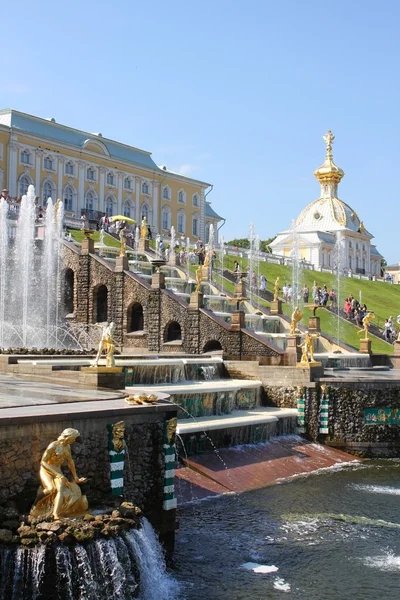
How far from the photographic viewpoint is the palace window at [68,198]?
67.5 metres

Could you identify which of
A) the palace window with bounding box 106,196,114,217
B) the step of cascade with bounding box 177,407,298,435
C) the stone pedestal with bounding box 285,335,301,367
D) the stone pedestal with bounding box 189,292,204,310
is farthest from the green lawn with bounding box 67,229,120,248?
the step of cascade with bounding box 177,407,298,435

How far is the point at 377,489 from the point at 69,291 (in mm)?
20452

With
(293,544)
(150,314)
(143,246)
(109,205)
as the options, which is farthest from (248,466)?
(109,205)

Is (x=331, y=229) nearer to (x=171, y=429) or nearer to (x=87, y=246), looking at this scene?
(x=87, y=246)

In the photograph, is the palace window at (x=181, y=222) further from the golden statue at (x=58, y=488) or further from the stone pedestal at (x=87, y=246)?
the golden statue at (x=58, y=488)

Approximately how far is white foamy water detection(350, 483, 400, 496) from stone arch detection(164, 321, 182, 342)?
1390 cm

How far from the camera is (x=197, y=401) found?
71.9ft

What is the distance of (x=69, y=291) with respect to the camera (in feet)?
121

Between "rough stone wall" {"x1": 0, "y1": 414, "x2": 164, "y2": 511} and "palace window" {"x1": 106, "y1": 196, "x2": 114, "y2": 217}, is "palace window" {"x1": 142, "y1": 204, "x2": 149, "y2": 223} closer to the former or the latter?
"palace window" {"x1": 106, "y1": 196, "x2": 114, "y2": 217}

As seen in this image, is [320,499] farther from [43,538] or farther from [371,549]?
[43,538]

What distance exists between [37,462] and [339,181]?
93771 millimetres

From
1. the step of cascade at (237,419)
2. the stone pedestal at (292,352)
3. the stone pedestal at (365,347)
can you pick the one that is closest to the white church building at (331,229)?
the stone pedestal at (365,347)

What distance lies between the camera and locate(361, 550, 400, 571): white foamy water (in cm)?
1375

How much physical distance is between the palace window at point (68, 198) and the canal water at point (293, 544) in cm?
5079
